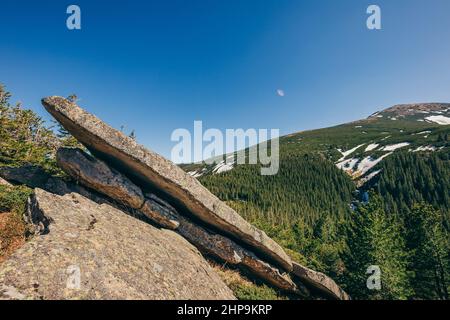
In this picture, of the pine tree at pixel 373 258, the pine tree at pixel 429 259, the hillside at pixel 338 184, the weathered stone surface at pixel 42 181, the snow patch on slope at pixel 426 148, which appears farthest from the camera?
the snow patch on slope at pixel 426 148

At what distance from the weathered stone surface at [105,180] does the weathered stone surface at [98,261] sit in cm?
94

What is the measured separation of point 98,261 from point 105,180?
5.69 metres

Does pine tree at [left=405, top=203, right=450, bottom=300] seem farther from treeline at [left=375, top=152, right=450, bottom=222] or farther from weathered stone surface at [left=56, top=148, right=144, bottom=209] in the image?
treeline at [left=375, top=152, right=450, bottom=222]

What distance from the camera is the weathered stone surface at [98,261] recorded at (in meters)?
7.23

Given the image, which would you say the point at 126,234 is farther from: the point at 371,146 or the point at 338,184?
the point at 371,146

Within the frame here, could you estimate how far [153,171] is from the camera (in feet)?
42.4

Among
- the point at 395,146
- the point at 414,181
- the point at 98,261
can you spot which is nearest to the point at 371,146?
the point at 395,146

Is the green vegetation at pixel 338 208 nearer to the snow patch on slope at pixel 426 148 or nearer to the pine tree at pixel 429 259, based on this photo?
the pine tree at pixel 429 259

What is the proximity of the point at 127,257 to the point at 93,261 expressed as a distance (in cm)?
141

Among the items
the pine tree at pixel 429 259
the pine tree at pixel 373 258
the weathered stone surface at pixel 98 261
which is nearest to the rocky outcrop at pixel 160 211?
the weathered stone surface at pixel 98 261

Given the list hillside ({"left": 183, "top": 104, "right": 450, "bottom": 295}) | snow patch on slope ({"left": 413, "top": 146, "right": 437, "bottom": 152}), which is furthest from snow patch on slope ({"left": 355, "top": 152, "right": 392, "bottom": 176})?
snow patch on slope ({"left": 413, "top": 146, "right": 437, "bottom": 152})

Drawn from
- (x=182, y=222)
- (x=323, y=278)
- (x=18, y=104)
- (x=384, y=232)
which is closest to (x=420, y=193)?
(x=384, y=232)
